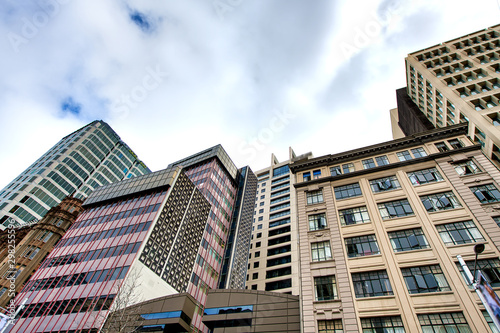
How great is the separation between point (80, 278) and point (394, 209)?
45702 mm

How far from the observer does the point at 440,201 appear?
85.5 ft

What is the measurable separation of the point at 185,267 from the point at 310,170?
30.0 metres

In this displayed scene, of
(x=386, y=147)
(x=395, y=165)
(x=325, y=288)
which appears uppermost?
(x=386, y=147)

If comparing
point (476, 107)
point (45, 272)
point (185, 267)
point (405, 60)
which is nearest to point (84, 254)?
point (45, 272)

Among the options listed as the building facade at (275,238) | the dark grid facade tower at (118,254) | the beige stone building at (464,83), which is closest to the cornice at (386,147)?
the beige stone building at (464,83)

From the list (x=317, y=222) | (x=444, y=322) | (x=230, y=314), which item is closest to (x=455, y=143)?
(x=317, y=222)

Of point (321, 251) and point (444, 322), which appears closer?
point (444, 322)

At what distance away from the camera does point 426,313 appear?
19.5 m

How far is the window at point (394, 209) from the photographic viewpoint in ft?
87.5

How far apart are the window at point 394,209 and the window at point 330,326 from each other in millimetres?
11077

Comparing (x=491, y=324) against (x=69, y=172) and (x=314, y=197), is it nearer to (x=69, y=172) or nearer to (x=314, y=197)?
(x=314, y=197)

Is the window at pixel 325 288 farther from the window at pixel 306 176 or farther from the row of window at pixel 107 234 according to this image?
the row of window at pixel 107 234

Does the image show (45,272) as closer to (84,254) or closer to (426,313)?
(84,254)

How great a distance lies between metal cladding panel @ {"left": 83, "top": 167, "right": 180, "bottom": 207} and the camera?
55.8m
